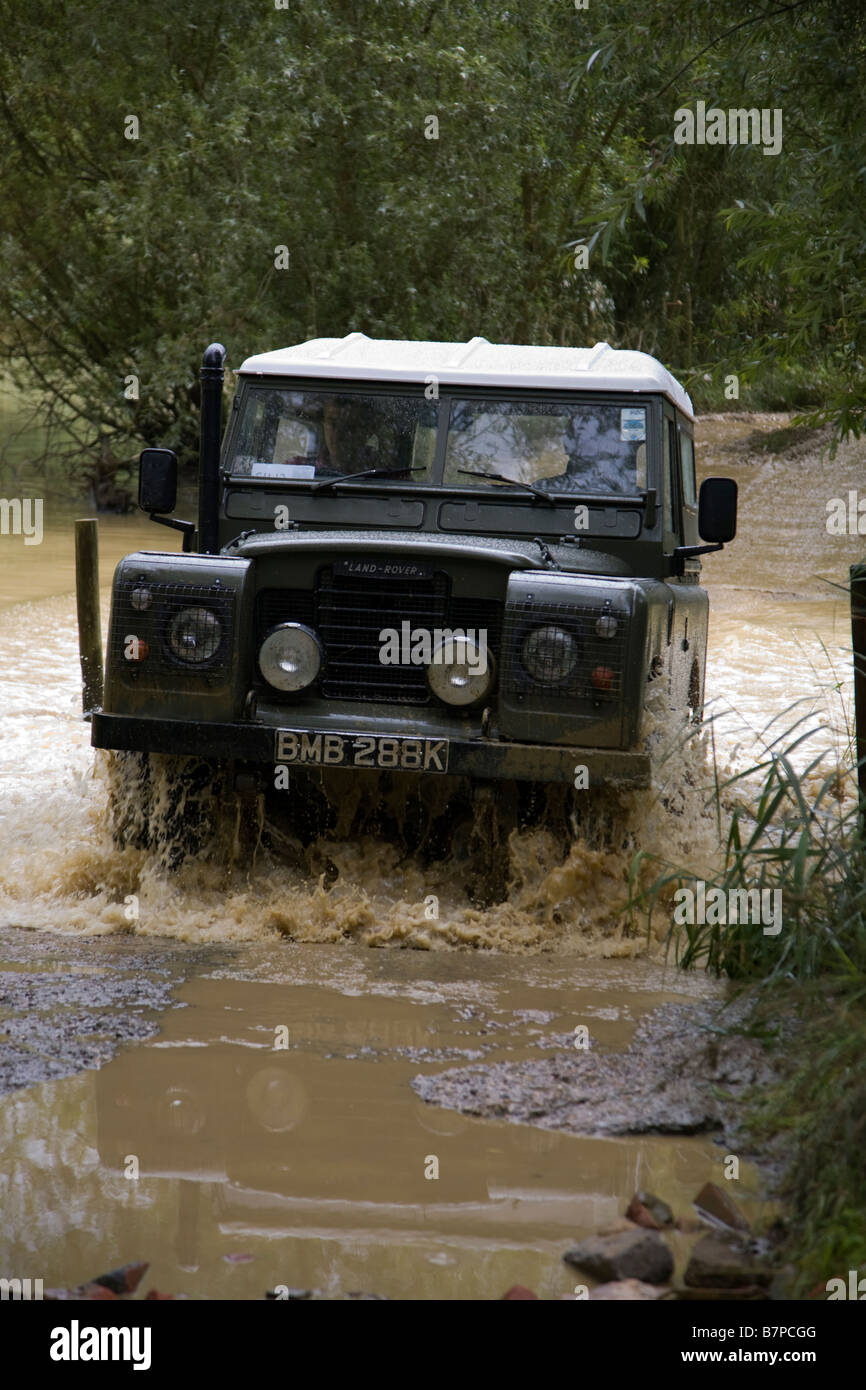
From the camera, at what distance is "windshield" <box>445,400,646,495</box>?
6047 mm

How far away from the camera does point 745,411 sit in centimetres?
2406

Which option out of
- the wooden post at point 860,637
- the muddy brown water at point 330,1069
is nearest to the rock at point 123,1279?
the muddy brown water at point 330,1069

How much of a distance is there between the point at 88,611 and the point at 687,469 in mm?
3393

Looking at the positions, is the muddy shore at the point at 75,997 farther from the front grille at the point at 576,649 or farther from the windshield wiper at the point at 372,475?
the windshield wiper at the point at 372,475

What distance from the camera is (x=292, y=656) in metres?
5.35

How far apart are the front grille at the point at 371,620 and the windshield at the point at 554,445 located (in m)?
0.81

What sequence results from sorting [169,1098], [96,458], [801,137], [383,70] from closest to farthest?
[169,1098] → [801,137] → [383,70] → [96,458]

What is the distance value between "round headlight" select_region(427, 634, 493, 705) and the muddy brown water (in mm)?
595

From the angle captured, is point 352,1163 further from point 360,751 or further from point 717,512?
point 717,512

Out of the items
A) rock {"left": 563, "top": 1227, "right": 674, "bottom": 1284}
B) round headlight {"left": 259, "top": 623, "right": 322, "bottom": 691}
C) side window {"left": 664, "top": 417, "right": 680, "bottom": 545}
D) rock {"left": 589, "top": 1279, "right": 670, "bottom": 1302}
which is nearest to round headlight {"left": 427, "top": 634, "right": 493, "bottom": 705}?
round headlight {"left": 259, "top": 623, "right": 322, "bottom": 691}

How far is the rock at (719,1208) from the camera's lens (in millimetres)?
3072
